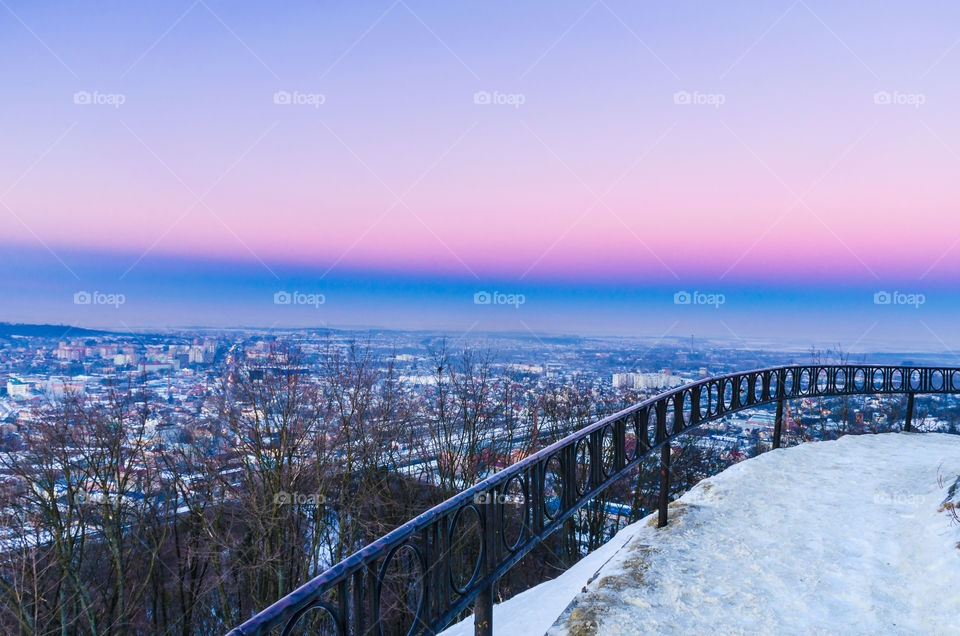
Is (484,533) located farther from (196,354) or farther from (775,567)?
(196,354)

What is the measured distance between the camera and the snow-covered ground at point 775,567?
3.40 m

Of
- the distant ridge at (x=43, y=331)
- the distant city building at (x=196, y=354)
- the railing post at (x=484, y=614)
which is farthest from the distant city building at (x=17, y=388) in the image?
the railing post at (x=484, y=614)

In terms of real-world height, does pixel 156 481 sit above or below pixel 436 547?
below

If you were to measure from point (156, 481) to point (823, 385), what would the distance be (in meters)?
19.1

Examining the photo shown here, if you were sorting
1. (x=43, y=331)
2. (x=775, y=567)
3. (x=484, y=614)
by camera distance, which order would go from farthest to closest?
1. (x=43, y=331)
2. (x=775, y=567)
3. (x=484, y=614)

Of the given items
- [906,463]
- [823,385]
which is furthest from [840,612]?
[823,385]

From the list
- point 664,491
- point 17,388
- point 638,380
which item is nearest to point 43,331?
point 17,388

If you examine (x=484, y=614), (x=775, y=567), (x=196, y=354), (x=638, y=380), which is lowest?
(x=638, y=380)

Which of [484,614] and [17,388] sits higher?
[484,614]

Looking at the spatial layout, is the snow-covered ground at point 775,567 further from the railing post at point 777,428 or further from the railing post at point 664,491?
the railing post at point 777,428

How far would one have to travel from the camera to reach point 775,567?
4.15m

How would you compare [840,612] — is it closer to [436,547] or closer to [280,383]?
[436,547]

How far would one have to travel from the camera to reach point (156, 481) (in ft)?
55.8

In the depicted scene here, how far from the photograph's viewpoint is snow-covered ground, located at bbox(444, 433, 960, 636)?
11.1 ft
